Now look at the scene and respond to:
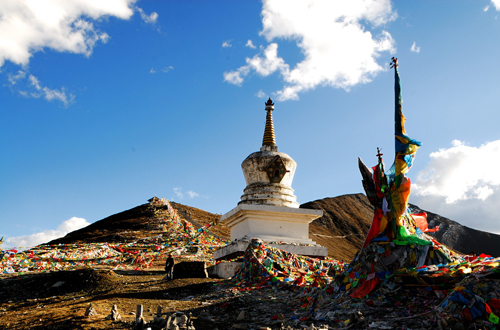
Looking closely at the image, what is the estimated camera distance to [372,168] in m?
9.16

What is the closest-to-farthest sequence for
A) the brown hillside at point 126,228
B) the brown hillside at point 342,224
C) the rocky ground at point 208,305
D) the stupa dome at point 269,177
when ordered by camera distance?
the rocky ground at point 208,305 → the stupa dome at point 269,177 → the brown hillside at point 126,228 → the brown hillside at point 342,224

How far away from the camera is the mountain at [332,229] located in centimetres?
2594

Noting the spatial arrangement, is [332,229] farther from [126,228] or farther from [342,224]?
[126,228]

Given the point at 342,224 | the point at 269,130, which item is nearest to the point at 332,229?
the point at 342,224

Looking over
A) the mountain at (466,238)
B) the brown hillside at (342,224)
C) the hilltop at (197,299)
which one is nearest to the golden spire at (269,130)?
the hilltop at (197,299)

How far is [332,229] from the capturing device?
39.2m

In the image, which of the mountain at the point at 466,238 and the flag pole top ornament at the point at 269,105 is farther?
the mountain at the point at 466,238

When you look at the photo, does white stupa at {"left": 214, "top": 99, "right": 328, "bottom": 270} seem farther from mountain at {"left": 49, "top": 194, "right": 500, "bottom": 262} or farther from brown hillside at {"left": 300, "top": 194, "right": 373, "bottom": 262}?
brown hillside at {"left": 300, "top": 194, "right": 373, "bottom": 262}

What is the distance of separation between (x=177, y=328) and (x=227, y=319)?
65.3 inches

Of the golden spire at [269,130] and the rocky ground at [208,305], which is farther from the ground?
the golden spire at [269,130]

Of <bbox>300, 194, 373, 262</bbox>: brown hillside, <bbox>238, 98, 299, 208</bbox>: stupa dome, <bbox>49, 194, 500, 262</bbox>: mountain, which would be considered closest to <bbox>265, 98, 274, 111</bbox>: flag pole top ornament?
<bbox>238, 98, 299, 208</bbox>: stupa dome

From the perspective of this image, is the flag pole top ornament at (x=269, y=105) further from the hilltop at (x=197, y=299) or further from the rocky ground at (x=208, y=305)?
the rocky ground at (x=208, y=305)

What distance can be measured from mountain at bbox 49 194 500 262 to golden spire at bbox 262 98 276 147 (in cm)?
922

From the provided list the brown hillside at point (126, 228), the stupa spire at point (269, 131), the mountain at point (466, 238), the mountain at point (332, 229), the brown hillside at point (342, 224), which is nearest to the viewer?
the stupa spire at point (269, 131)
